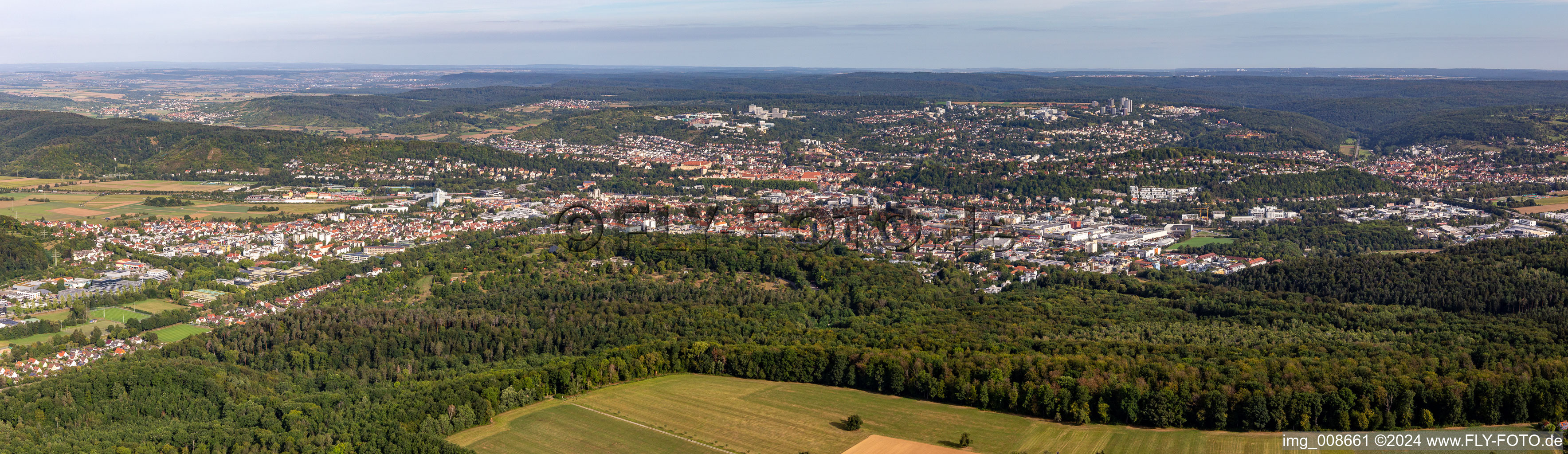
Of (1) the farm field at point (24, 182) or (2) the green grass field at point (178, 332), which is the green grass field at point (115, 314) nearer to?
(2) the green grass field at point (178, 332)

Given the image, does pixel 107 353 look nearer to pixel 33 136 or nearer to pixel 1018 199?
pixel 1018 199

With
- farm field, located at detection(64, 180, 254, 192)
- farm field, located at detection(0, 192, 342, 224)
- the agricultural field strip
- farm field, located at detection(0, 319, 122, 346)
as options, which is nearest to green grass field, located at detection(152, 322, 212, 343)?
farm field, located at detection(0, 319, 122, 346)

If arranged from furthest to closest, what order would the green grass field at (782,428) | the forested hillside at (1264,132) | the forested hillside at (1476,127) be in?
1. the forested hillside at (1264,132)
2. the forested hillside at (1476,127)
3. the green grass field at (782,428)

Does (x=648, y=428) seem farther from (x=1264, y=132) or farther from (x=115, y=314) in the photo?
(x=1264, y=132)

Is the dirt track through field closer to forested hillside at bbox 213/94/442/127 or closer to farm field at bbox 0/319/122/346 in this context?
farm field at bbox 0/319/122/346

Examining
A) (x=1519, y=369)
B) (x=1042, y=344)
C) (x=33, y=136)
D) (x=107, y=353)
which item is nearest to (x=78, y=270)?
(x=107, y=353)

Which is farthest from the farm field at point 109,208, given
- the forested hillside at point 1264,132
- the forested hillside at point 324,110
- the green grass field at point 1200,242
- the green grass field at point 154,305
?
the forested hillside at point 1264,132

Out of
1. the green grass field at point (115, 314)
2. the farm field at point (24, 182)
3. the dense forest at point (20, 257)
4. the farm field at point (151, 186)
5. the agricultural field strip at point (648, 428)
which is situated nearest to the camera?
the agricultural field strip at point (648, 428)
